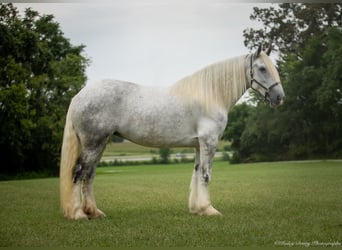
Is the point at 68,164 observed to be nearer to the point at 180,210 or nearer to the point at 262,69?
the point at 180,210

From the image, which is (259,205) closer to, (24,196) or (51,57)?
(24,196)

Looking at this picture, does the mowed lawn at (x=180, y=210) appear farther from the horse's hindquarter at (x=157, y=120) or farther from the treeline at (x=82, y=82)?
the horse's hindquarter at (x=157, y=120)

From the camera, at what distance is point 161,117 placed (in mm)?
5238

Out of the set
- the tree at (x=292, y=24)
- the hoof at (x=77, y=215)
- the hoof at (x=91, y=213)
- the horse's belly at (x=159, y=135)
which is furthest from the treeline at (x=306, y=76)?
the hoof at (x=77, y=215)

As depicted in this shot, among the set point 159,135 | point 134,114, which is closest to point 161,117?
point 159,135

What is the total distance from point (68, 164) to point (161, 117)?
1189mm

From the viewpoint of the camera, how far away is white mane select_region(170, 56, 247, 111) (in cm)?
534

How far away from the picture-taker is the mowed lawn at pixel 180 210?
14.5 feet

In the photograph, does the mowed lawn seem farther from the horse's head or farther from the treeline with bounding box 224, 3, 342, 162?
the horse's head

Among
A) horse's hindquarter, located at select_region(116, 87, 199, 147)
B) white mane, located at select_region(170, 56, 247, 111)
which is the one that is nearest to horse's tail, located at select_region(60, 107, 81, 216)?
horse's hindquarter, located at select_region(116, 87, 199, 147)

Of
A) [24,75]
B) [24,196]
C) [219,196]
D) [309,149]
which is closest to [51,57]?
[24,75]

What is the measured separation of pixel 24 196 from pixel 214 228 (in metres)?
3.22

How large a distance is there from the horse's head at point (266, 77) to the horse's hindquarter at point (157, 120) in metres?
0.84

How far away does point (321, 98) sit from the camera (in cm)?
716
